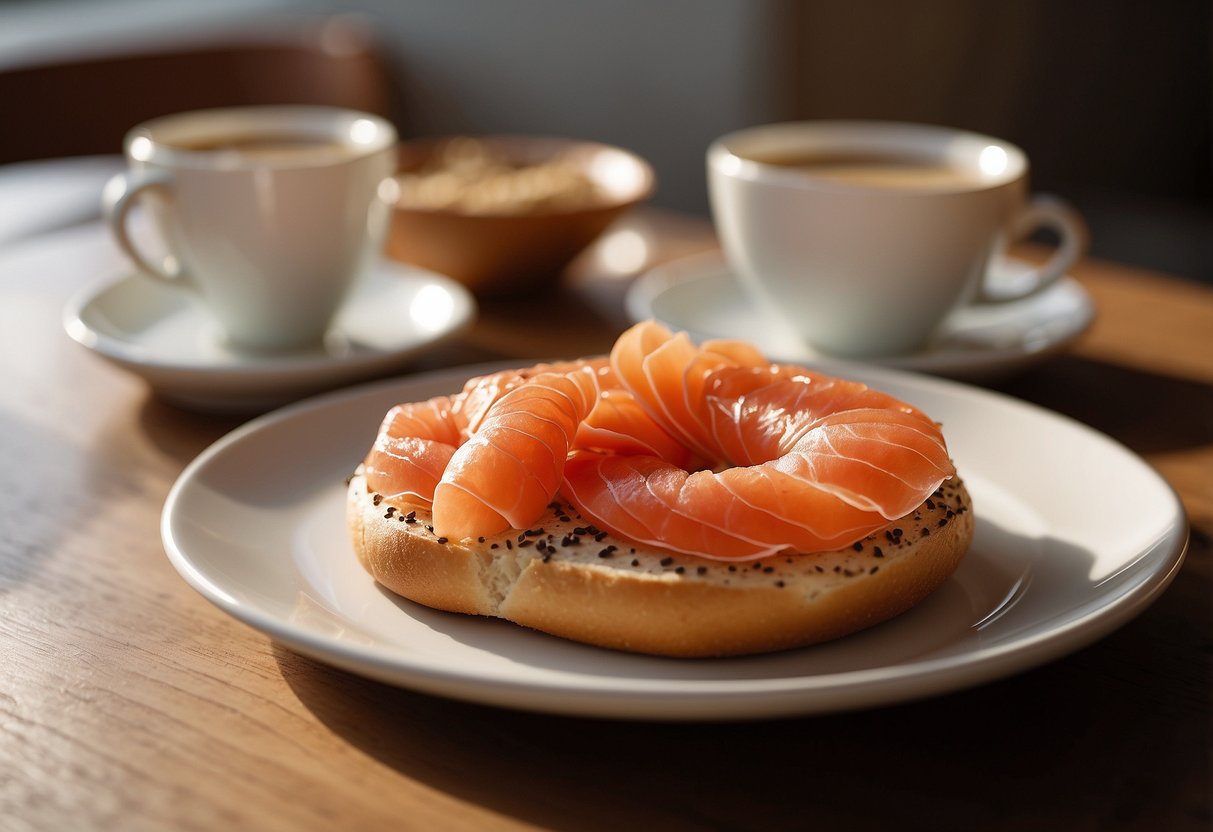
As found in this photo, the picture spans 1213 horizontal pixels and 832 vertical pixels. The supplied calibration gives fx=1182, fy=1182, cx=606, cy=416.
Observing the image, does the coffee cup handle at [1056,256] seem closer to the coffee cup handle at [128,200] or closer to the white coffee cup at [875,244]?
the white coffee cup at [875,244]

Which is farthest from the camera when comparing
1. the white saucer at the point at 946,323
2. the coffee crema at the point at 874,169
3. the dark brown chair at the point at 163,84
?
the dark brown chair at the point at 163,84

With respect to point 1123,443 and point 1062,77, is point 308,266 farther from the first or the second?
point 1062,77

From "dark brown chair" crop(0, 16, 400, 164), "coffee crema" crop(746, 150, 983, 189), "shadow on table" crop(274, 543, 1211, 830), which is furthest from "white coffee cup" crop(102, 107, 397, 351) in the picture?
"dark brown chair" crop(0, 16, 400, 164)

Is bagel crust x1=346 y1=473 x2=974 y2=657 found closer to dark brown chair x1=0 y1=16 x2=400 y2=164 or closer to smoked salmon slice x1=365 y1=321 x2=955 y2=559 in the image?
smoked salmon slice x1=365 y1=321 x2=955 y2=559

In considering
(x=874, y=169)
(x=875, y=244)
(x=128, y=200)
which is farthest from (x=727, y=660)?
(x=874, y=169)

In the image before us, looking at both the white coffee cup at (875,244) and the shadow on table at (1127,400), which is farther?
the white coffee cup at (875,244)

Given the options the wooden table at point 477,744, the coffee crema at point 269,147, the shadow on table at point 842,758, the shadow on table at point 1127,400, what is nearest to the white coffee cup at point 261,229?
the coffee crema at point 269,147
